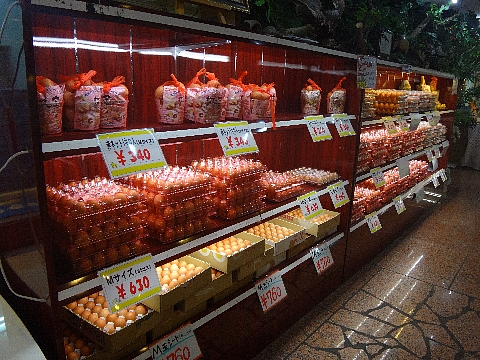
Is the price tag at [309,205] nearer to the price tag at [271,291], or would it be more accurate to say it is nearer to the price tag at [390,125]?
the price tag at [271,291]

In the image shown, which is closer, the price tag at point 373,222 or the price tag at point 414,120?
the price tag at point 373,222

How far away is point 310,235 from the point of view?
119 inches

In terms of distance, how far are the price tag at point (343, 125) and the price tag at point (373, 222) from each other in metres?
1.11

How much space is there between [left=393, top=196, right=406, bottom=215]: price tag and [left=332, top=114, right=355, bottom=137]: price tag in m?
1.78

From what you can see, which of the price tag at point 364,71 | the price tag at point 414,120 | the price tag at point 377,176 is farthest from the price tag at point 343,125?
the price tag at point 414,120

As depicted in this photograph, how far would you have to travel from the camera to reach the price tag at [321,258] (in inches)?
119

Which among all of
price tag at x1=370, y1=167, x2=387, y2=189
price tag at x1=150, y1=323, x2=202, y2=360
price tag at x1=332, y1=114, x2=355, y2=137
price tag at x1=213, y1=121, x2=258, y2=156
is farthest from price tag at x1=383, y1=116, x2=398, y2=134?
price tag at x1=150, y1=323, x2=202, y2=360

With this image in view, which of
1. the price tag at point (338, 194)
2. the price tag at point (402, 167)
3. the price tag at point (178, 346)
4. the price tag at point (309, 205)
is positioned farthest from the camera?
the price tag at point (402, 167)

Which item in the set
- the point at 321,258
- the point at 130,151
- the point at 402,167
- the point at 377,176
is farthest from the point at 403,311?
the point at 130,151

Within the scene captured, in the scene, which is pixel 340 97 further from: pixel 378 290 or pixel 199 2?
pixel 378 290

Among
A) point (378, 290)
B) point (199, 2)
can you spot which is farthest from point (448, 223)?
point (199, 2)

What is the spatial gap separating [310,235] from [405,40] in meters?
3.00

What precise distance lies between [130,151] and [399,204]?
391 centimetres

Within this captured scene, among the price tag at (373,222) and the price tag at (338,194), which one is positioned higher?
the price tag at (338,194)
